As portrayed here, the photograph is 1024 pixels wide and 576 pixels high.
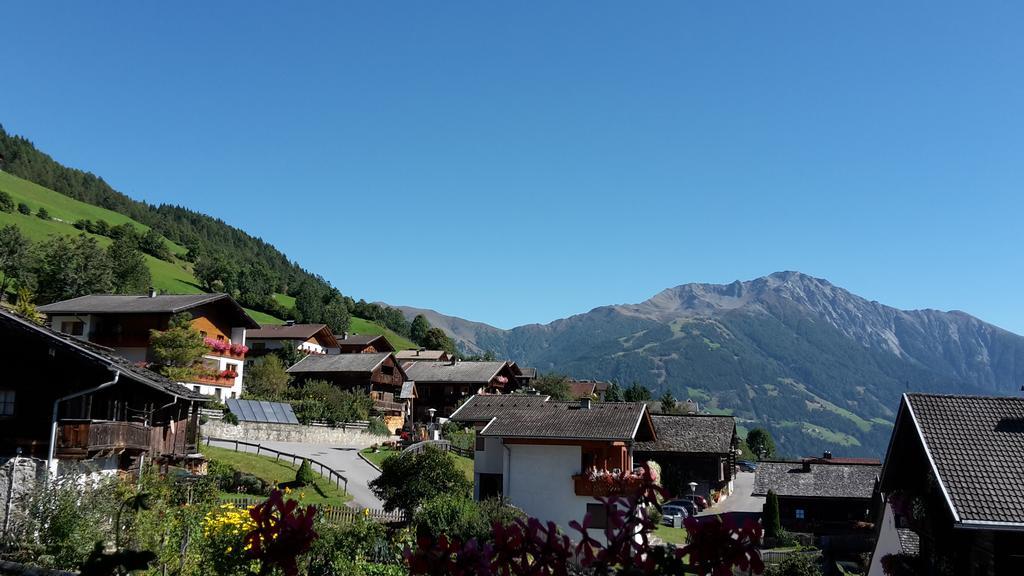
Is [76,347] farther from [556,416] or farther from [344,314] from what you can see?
[344,314]

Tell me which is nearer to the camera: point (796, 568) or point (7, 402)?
point (7, 402)

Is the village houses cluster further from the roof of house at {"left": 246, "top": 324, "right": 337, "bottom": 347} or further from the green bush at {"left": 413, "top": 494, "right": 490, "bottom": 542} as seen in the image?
the green bush at {"left": 413, "top": 494, "right": 490, "bottom": 542}

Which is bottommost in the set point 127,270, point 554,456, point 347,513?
point 347,513

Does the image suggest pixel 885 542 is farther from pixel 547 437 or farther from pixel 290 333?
pixel 290 333

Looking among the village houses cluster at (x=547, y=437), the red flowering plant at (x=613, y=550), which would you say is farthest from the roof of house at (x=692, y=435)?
the red flowering plant at (x=613, y=550)

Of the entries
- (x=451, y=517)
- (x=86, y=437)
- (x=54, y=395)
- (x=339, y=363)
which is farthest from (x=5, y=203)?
(x=451, y=517)

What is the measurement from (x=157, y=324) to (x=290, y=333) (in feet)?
137

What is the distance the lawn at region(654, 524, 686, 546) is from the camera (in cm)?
4053

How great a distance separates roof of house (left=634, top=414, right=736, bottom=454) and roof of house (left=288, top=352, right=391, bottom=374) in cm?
2720

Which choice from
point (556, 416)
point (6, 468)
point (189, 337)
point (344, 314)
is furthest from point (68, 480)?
point (344, 314)

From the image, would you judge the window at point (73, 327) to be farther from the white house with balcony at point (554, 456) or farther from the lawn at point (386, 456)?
the white house with balcony at point (554, 456)

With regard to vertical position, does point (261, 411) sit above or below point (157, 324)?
below

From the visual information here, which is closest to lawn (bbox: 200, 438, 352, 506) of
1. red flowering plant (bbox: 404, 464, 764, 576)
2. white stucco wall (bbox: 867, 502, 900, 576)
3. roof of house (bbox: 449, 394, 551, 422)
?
roof of house (bbox: 449, 394, 551, 422)

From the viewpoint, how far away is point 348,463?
47406mm
